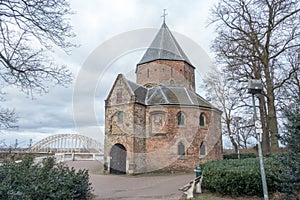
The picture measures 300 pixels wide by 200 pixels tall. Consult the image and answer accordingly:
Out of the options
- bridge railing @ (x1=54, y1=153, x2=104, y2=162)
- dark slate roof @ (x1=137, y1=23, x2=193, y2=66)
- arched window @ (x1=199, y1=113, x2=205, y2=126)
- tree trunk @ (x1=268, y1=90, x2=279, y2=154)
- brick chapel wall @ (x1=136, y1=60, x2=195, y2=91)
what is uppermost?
dark slate roof @ (x1=137, y1=23, x2=193, y2=66)

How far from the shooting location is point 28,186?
728 centimetres

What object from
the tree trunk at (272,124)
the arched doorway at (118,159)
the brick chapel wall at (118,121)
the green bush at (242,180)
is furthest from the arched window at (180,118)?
the green bush at (242,180)

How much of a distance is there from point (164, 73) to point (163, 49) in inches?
145

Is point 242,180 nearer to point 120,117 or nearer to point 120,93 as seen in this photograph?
point 120,117

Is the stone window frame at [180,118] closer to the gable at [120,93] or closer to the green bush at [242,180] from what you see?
the gable at [120,93]

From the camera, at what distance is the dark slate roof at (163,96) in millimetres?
22492

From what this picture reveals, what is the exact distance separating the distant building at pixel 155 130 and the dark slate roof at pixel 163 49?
17.7ft

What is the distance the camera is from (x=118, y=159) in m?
21.5

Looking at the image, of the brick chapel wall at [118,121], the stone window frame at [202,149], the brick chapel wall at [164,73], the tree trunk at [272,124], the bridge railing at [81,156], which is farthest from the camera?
the bridge railing at [81,156]

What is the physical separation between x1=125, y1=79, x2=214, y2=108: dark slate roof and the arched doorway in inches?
189

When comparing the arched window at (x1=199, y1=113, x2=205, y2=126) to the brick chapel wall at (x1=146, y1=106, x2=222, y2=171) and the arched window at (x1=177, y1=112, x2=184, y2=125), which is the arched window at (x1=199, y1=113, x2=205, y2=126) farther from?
the arched window at (x1=177, y1=112, x2=184, y2=125)

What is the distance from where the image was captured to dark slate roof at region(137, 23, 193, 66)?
28.4m

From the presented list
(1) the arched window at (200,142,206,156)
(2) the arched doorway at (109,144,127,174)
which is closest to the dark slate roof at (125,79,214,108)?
(1) the arched window at (200,142,206,156)

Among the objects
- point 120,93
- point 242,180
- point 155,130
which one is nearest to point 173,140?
point 155,130
